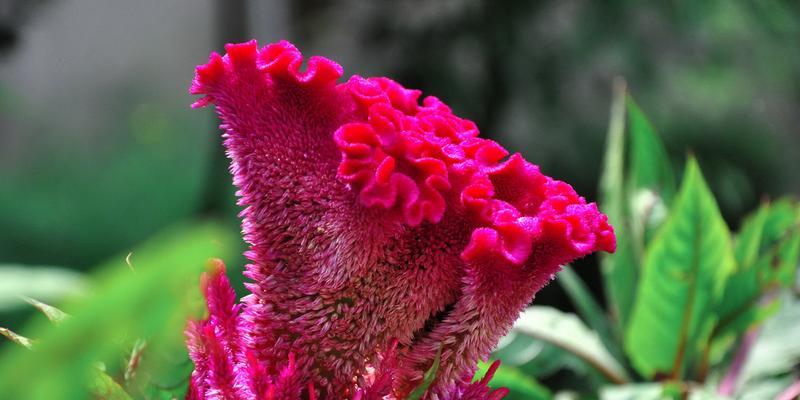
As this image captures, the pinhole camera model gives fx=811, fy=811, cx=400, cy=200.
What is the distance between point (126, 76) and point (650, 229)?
2451mm

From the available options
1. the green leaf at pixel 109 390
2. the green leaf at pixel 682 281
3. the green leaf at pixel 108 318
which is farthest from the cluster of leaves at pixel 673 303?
the green leaf at pixel 108 318

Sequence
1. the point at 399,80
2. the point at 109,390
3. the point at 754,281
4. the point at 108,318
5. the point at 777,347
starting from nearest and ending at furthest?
the point at 108,318 < the point at 109,390 < the point at 754,281 < the point at 777,347 < the point at 399,80

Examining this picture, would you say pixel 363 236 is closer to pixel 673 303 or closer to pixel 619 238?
pixel 673 303

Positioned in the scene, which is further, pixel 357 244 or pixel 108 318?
pixel 357 244

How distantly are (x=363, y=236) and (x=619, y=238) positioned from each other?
90cm

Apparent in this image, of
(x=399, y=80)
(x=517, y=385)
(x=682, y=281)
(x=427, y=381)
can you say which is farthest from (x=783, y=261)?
(x=399, y=80)

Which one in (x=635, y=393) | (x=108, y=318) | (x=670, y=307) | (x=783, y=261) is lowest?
(x=108, y=318)

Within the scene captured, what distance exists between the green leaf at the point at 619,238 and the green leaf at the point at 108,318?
116cm

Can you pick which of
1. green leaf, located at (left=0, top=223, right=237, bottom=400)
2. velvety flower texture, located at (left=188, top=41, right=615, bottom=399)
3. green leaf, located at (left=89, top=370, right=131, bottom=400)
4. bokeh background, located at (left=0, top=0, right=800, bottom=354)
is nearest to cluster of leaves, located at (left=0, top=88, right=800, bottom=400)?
velvety flower texture, located at (left=188, top=41, right=615, bottom=399)

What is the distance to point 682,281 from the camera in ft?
3.63

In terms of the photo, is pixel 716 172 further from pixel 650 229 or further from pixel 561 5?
pixel 650 229

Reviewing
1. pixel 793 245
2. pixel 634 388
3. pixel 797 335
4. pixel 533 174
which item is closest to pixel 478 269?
pixel 533 174

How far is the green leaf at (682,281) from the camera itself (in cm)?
109

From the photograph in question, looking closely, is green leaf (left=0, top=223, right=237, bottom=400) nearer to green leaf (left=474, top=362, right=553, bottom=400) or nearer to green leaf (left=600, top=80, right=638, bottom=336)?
green leaf (left=474, top=362, right=553, bottom=400)
